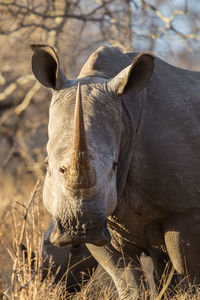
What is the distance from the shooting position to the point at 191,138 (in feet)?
13.3

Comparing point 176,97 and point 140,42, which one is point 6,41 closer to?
point 140,42

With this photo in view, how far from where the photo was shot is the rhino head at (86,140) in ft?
10.6

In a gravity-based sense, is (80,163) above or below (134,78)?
below

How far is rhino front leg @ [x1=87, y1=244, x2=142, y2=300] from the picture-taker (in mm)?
4555

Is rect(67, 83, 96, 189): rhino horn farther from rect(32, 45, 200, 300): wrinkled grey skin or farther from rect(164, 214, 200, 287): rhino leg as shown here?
rect(164, 214, 200, 287): rhino leg

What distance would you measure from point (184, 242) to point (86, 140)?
1.20 meters

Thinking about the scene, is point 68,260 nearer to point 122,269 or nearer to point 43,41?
point 122,269

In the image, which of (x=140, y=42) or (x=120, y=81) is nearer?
(x=120, y=81)

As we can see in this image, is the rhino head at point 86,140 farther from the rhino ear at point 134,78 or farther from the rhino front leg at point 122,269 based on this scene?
the rhino front leg at point 122,269

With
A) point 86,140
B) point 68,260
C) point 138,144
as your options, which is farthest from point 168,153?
point 68,260

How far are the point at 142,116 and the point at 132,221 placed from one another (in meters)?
0.70

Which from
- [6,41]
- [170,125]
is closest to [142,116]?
[170,125]

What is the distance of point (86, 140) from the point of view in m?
3.28

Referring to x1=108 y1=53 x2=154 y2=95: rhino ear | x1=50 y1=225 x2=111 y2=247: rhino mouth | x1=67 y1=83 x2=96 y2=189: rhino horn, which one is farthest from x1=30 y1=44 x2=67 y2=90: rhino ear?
x1=50 y1=225 x2=111 y2=247: rhino mouth
